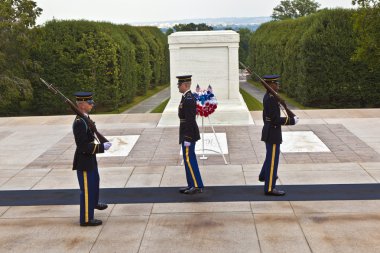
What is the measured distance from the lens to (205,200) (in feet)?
21.4

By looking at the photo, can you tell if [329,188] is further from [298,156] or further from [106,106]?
[106,106]

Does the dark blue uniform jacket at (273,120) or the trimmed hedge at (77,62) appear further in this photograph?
the trimmed hedge at (77,62)

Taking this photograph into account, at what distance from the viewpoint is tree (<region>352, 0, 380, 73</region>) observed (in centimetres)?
1777

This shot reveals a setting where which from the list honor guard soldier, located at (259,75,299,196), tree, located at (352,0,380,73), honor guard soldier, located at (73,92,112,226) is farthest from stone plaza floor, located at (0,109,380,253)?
tree, located at (352,0,380,73)

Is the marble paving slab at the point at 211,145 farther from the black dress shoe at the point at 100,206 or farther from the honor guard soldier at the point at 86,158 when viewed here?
the honor guard soldier at the point at 86,158

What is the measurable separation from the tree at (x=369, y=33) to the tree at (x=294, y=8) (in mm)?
53624

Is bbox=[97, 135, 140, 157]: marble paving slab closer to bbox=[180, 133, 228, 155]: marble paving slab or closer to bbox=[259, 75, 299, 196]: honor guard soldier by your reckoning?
bbox=[180, 133, 228, 155]: marble paving slab

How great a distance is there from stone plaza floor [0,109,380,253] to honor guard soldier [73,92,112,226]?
0.63 ft

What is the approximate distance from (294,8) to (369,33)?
5776 centimetres

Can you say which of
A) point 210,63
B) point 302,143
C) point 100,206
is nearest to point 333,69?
point 210,63

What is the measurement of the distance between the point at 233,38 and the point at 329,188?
5889mm

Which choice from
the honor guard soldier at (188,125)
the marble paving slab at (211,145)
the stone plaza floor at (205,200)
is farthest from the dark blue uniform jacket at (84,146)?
the marble paving slab at (211,145)

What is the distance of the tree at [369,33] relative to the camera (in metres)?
17.8

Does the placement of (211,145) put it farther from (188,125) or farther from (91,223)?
(91,223)
